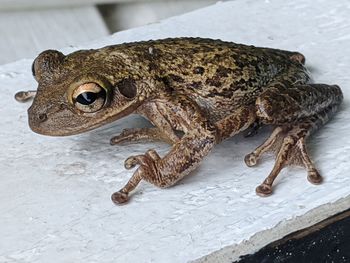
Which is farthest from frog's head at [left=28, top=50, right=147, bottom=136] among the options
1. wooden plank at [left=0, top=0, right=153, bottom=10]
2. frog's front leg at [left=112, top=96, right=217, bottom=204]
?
wooden plank at [left=0, top=0, right=153, bottom=10]

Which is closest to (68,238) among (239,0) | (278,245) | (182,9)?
(278,245)

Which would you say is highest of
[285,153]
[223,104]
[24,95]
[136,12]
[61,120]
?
[136,12]

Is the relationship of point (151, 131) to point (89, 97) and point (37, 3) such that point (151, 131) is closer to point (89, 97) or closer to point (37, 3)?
point (89, 97)

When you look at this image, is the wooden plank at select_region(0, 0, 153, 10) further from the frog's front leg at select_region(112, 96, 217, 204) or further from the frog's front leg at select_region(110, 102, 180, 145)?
the frog's front leg at select_region(112, 96, 217, 204)

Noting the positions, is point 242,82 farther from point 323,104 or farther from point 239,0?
point 239,0

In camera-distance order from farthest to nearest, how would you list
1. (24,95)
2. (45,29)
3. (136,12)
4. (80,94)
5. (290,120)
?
(136,12)
(45,29)
(24,95)
(290,120)
(80,94)

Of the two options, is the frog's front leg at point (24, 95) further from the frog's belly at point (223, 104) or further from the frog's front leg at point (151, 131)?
the frog's belly at point (223, 104)

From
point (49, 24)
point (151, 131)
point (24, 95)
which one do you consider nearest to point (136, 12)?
point (49, 24)
